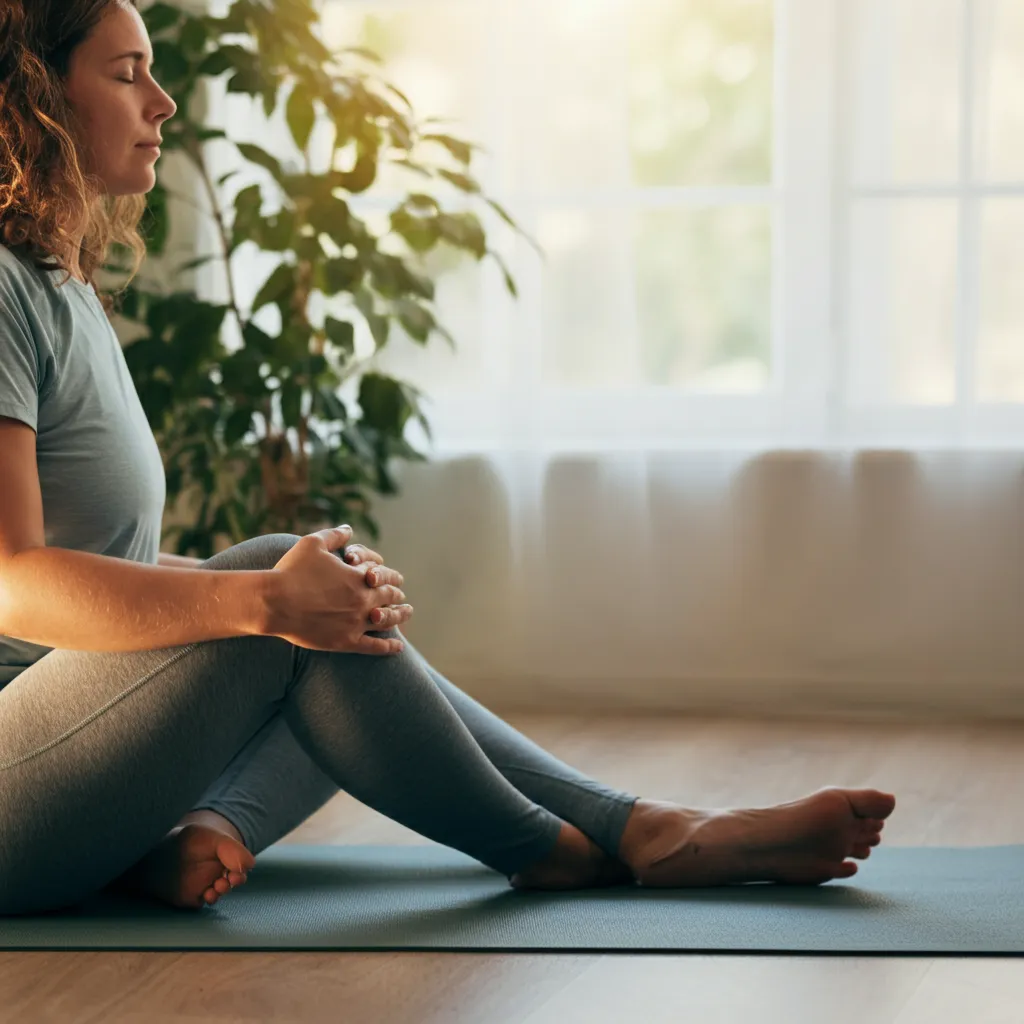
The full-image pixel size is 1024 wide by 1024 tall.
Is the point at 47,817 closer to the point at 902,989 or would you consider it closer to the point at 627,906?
the point at 627,906

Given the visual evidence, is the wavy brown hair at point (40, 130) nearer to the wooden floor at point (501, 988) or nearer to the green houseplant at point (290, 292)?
the wooden floor at point (501, 988)

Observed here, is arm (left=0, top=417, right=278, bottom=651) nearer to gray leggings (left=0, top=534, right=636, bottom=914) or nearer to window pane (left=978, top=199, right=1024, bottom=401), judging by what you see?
gray leggings (left=0, top=534, right=636, bottom=914)

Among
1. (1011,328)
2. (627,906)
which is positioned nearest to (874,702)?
(1011,328)

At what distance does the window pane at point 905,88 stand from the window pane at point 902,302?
0.23 ft

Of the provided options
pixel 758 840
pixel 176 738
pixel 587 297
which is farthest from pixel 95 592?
pixel 587 297

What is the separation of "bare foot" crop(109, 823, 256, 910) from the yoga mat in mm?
22

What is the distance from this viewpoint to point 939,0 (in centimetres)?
274

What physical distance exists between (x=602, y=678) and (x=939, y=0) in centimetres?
141

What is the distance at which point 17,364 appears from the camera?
4.25ft

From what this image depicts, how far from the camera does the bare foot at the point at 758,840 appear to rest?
4.99ft

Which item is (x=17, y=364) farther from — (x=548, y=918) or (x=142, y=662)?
(x=548, y=918)

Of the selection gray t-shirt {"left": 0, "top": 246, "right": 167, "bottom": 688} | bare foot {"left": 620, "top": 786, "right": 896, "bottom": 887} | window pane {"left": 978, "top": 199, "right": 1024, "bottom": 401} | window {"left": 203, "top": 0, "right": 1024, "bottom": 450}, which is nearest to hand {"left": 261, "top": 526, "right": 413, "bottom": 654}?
gray t-shirt {"left": 0, "top": 246, "right": 167, "bottom": 688}

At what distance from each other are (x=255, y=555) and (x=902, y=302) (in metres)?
1.79

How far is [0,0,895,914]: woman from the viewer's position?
4.25 ft
